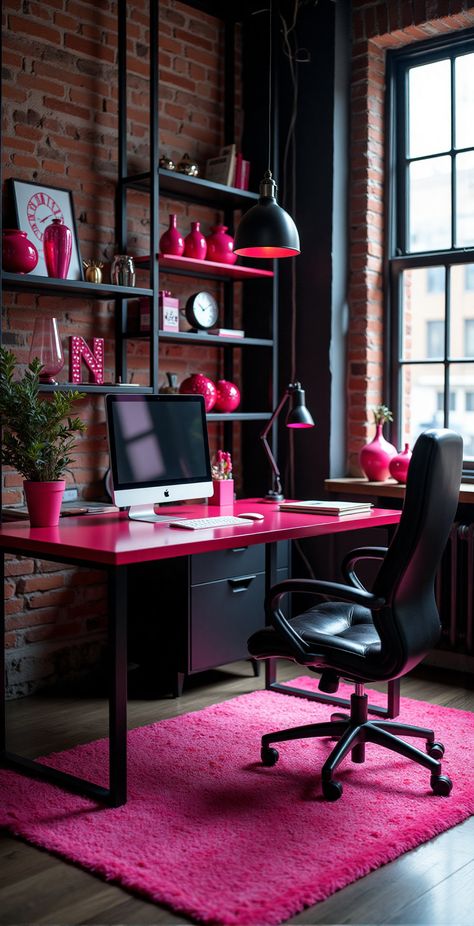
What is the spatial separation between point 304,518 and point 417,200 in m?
1.88

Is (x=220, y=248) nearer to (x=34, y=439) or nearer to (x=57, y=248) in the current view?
(x=57, y=248)

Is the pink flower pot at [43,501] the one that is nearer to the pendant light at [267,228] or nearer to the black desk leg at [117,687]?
the black desk leg at [117,687]

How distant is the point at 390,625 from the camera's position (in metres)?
2.63

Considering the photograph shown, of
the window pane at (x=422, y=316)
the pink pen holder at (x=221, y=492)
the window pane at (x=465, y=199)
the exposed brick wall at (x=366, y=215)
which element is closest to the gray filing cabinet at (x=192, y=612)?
the pink pen holder at (x=221, y=492)

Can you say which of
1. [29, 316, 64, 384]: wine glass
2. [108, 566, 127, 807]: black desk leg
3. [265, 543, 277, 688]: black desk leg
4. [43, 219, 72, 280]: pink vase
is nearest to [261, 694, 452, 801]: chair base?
[108, 566, 127, 807]: black desk leg

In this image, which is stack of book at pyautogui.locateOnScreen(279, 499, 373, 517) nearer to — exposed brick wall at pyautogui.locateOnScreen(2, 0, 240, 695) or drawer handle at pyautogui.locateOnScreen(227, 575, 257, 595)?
drawer handle at pyautogui.locateOnScreen(227, 575, 257, 595)

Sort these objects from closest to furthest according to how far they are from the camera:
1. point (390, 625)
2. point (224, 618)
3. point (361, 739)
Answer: point (390, 625) → point (361, 739) → point (224, 618)

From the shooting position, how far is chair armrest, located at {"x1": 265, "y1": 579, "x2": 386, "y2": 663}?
2.61 m

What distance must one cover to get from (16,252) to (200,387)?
3.54 ft

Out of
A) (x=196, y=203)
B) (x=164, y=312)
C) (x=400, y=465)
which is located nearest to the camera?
(x=164, y=312)

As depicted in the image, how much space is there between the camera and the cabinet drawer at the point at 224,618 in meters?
3.59

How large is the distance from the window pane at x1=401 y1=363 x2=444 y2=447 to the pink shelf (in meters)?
0.84

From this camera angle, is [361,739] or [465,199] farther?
[465,199]

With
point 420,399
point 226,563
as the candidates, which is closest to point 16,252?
point 226,563
